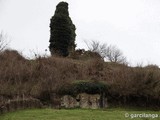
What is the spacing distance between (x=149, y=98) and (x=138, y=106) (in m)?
1.02

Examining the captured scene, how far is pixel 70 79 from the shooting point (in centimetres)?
2889

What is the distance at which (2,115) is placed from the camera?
817 inches

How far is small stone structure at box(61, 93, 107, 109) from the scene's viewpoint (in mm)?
26417

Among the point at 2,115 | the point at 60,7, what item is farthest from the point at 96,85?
the point at 60,7

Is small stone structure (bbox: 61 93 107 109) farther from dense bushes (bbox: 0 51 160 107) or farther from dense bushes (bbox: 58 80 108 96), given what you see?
dense bushes (bbox: 0 51 160 107)

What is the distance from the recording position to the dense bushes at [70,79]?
27.0m

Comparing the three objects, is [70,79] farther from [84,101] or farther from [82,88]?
[84,101]

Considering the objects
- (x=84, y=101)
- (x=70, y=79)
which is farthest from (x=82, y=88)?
(x=70, y=79)

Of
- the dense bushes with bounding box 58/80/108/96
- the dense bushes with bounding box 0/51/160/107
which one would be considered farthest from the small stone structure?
the dense bushes with bounding box 0/51/160/107

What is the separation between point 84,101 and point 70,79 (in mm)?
2803

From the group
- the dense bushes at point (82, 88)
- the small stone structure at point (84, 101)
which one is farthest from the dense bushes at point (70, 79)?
the small stone structure at point (84, 101)

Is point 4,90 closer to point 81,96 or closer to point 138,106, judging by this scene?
point 81,96

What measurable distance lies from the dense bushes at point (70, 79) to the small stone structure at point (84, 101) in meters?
0.74

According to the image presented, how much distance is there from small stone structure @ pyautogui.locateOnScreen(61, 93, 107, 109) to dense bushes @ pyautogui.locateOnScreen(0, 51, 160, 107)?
2.44 feet
